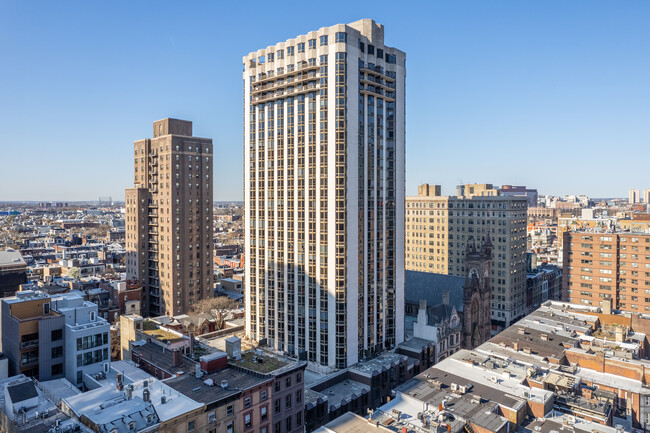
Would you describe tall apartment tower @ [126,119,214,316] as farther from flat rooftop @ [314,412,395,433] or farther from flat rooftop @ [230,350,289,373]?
flat rooftop @ [314,412,395,433]

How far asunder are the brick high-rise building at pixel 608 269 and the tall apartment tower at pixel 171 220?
123813 mm

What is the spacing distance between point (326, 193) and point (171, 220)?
72.6m

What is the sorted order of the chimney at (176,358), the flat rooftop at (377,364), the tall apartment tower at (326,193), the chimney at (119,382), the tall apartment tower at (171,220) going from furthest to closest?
the tall apartment tower at (171,220), the tall apartment tower at (326,193), the flat rooftop at (377,364), the chimney at (176,358), the chimney at (119,382)

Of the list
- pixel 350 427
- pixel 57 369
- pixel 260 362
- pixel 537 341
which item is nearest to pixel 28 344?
pixel 57 369

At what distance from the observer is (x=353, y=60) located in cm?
8925

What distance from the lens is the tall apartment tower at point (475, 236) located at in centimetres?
15750

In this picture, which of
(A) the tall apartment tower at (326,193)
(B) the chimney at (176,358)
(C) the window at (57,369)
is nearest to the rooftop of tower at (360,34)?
(A) the tall apartment tower at (326,193)

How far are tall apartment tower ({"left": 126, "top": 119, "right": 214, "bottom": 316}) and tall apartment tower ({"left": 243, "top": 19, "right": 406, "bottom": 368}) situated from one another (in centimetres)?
4836

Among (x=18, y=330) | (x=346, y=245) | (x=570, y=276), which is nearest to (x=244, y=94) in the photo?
(x=346, y=245)

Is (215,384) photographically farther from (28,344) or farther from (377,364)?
(377,364)

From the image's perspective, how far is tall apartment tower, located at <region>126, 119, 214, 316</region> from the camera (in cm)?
14262

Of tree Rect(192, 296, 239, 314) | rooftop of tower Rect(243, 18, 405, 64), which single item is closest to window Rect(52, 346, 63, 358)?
tree Rect(192, 296, 239, 314)

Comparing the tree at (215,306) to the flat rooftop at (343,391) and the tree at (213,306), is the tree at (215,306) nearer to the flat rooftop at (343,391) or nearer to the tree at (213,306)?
the tree at (213,306)

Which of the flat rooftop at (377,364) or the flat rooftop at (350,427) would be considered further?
the flat rooftop at (377,364)
